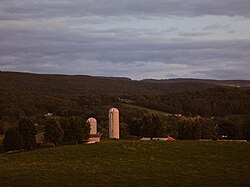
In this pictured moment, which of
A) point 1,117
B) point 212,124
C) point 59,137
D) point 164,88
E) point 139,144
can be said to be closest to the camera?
point 139,144

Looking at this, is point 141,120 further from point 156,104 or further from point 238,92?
point 238,92

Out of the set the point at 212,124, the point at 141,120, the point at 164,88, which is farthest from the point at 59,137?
the point at 164,88

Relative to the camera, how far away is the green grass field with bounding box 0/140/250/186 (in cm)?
2478

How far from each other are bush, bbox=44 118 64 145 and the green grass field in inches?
318

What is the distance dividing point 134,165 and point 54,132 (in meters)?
20.1

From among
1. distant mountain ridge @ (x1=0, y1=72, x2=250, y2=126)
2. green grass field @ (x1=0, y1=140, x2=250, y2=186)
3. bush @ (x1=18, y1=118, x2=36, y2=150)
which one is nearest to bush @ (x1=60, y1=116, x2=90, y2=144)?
bush @ (x1=18, y1=118, x2=36, y2=150)

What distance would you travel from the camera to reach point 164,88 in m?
195

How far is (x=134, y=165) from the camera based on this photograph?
31562 mm

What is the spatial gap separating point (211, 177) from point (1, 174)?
12.8 m

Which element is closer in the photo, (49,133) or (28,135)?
(28,135)

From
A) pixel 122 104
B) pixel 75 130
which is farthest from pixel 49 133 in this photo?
pixel 122 104

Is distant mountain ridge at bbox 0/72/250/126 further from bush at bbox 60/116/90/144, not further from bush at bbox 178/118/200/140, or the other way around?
bush at bbox 60/116/90/144

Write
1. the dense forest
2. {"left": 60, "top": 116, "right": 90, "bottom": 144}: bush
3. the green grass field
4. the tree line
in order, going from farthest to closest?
the dense forest
{"left": 60, "top": 116, "right": 90, "bottom": 144}: bush
the tree line
the green grass field

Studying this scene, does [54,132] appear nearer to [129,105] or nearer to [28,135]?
[28,135]
